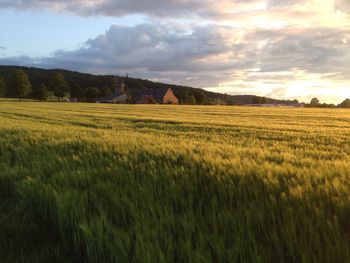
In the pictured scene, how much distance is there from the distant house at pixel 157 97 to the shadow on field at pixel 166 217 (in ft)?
437

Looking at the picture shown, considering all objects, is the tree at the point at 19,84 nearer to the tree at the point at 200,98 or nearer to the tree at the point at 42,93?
the tree at the point at 42,93

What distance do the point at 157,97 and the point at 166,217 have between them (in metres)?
142

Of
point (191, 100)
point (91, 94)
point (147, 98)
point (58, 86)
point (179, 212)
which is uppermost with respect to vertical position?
point (179, 212)

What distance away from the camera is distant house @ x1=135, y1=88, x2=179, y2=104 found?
5556 inches

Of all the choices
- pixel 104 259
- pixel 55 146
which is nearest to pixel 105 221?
pixel 104 259

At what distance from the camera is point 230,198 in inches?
160

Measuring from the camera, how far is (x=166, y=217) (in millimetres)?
3727

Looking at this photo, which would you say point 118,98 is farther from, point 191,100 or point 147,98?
point 191,100

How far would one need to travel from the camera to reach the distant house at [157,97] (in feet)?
463

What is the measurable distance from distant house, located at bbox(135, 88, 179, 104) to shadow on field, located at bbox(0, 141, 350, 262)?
133 m

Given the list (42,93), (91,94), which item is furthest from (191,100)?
(42,93)

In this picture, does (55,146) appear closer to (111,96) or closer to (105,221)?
(105,221)

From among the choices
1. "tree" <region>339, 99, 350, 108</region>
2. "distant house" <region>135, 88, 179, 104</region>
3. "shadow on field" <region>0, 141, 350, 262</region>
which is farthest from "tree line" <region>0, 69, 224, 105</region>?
"shadow on field" <region>0, 141, 350, 262</region>

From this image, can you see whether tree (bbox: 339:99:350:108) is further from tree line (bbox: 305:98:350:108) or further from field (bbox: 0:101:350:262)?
field (bbox: 0:101:350:262)
